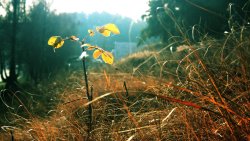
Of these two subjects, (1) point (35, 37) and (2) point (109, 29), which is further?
(1) point (35, 37)

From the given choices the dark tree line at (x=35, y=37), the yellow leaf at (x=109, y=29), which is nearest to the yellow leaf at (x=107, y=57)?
the yellow leaf at (x=109, y=29)

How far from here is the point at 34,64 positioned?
1563 cm

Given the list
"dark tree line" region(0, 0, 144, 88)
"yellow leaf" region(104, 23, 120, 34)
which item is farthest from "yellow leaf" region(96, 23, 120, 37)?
"dark tree line" region(0, 0, 144, 88)

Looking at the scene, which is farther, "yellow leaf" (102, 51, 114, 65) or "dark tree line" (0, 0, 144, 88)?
"dark tree line" (0, 0, 144, 88)

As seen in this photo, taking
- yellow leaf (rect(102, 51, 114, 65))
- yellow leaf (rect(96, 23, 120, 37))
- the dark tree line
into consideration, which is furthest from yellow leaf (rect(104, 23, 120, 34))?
the dark tree line

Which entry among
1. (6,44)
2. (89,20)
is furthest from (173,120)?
(89,20)

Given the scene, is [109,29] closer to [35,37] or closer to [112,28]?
[112,28]

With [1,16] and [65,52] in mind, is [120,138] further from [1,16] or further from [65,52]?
[65,52]

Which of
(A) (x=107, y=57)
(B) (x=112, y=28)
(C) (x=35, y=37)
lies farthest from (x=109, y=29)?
(C) (x=35, y=37)

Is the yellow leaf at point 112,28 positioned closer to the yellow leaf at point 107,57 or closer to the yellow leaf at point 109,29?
the yellow leaf at point 109,29

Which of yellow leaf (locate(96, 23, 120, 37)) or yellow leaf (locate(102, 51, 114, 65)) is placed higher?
yellow leaf (locate(96, 23, 120, 37))

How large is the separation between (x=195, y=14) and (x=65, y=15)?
35.7ft

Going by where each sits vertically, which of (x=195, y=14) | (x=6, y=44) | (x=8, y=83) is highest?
(x=195, y=14)

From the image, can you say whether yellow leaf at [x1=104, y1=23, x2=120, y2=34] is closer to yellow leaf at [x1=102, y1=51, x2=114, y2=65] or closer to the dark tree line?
yellow leaf at [x1=102, y1=51, x2=114, y2=65]
